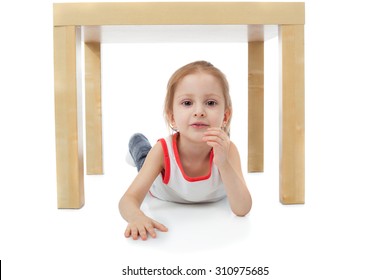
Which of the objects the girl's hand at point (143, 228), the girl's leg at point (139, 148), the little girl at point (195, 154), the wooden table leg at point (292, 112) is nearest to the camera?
the girl's hand at point (143, 228)

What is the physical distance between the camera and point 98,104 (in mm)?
1806

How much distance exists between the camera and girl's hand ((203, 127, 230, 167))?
1.15m

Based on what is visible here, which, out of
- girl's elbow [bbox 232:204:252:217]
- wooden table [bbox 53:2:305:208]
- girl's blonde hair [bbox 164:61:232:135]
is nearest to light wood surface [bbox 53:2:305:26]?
wooden table [bbox 53:2:305:208]

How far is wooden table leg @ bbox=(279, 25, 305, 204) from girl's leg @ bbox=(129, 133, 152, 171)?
1.72ft

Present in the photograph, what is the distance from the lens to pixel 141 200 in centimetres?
122

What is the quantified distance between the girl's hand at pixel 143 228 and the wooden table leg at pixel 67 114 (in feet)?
0.84

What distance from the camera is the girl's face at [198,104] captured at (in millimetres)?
1224

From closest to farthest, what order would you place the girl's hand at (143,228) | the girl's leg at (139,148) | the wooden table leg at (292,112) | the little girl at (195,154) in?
the girl's hand at (143,228) < the little girl at (195,154) < the wooden table leg at (292,112) < the girl's leg at (139,148)

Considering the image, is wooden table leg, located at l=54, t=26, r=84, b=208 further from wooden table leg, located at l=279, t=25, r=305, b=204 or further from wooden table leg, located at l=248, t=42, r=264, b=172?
wooden table leg, located at l=248, t=42, r=264, b=172

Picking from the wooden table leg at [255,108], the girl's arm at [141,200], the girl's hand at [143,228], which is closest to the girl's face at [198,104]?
the girl's arm at [141,200]

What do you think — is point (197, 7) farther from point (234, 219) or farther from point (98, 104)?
point (98, 104)

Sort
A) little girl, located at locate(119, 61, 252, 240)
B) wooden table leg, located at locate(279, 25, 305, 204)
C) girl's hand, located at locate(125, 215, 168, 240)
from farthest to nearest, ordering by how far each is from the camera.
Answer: wooden table leg, located at locate(279, 25, 305, 204)
little girl, located at locate(119, 61, 252, 240)
girl's hand, located at locate(125, 215, 168, 240)

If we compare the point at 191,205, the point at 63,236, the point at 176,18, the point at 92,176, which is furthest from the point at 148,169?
the point at 92,176

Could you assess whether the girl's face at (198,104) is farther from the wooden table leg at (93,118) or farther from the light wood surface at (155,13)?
the wooden table leg at (93,118)
